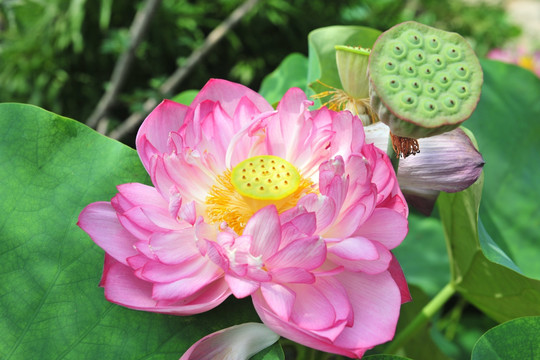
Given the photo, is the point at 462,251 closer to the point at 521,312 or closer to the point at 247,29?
the point at 521,312

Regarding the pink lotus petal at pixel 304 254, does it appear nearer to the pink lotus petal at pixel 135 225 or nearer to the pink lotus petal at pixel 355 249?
the pink lotus petal at pixel 355 249

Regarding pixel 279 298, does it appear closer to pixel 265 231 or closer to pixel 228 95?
pixel 265 231

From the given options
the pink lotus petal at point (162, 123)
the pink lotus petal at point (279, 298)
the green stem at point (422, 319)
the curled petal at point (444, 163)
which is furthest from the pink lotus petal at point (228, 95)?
the green stem at point (422, 319)

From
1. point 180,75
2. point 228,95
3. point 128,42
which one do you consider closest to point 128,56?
point 128,42

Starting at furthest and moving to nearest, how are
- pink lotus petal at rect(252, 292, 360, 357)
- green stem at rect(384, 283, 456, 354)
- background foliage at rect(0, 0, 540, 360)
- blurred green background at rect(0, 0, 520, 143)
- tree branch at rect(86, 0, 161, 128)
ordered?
1. blurred green background at rect(0, 0, 520, 143)
2. tree branch at rect(86, 0, 161, 128)
3. green stem at rect(384, 283, 456, 354)
4. background foliage at rect(0, 0, 540, 360)
5. pink lotus petal at rect(252, 292, 360, 357)

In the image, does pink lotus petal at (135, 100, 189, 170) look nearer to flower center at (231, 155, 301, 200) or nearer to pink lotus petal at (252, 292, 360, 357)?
flower center at (231, 155, 301, 200)

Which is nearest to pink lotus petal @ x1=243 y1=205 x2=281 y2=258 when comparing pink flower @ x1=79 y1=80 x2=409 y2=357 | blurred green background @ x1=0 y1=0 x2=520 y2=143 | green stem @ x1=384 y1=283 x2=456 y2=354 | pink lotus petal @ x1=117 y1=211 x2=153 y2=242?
pink flower @ x1=79 y1=80 x2=409 y2=357

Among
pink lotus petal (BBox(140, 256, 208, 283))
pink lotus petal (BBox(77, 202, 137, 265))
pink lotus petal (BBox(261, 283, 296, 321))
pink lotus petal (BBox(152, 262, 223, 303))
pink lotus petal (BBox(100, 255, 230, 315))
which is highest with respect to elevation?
pink lotus petal (BBox(77, 202, 137, 265))

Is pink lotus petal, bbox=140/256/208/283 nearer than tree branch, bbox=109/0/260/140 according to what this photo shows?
Yes

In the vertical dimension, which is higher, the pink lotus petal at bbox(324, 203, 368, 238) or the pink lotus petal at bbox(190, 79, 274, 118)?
the pink lotus petal at bbox(190, 79, 274, 118)
